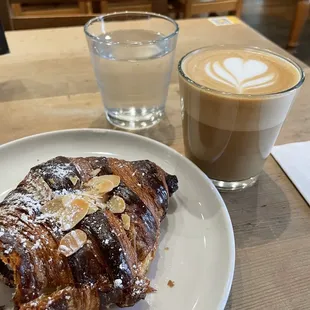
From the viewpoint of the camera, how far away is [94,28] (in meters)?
1.10

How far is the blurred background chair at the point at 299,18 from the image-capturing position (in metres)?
3.23

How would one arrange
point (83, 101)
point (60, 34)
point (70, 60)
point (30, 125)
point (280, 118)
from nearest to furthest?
point (280, 118)
point (30, 125)
point (83, 101)
point (70, 60)
point (60, 34)

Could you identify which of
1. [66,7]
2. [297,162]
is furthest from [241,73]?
[66,7]

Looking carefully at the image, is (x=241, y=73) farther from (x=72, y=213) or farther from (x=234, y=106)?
(x=72, y=213)

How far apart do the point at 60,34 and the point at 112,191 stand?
43.2 inches

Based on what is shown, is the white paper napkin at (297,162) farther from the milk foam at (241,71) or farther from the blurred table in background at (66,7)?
the blurred table in background at (66,7)

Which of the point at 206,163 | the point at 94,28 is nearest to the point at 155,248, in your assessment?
the point at 206,163

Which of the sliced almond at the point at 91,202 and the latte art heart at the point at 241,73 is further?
the latte art heart at the point at 241,73

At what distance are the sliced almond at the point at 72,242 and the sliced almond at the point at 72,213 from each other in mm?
15

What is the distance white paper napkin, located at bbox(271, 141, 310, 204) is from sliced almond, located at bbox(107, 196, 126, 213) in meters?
0.41

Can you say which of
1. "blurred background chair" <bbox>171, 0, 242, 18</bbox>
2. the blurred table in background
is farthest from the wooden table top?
"blurred background chair" <bbox>171, 0, 242, 18</bbox>

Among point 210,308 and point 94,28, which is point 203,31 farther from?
point 210,308

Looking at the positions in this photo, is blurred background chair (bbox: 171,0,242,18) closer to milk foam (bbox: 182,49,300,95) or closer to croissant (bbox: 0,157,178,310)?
milk foam (bbox: 182,49,300,95)

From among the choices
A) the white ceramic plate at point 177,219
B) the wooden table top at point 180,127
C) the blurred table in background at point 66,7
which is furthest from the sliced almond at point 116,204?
the blurred table in background at point 66,7
